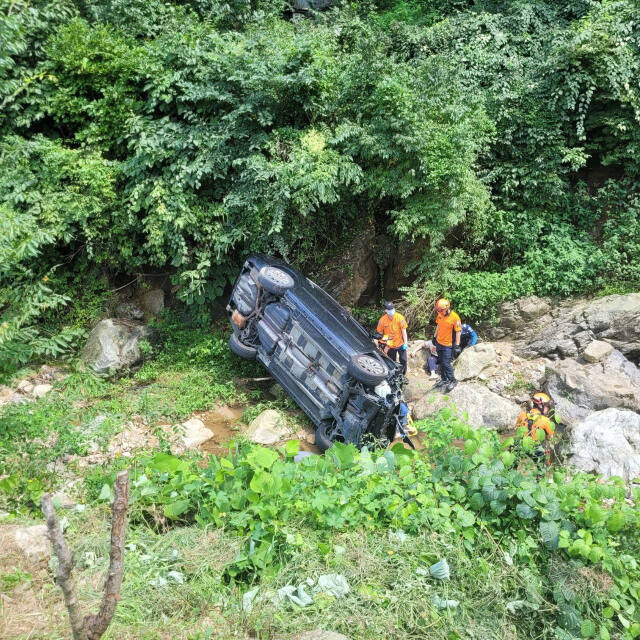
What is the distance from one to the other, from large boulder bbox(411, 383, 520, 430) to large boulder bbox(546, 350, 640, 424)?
641 mm

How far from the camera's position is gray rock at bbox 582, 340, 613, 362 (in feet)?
25.4

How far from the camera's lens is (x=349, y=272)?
31.0 ft

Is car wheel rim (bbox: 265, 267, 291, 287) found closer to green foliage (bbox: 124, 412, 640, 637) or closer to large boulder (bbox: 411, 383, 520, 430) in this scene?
large boulder (bbox: 411, 383, 520, 430)

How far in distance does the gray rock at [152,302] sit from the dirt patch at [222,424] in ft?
9.29

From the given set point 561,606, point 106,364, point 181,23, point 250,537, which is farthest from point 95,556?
point 181,23

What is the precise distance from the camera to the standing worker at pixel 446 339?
8172 millimetres

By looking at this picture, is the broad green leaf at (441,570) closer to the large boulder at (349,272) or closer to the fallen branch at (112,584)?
the fallen branch at (112,584)

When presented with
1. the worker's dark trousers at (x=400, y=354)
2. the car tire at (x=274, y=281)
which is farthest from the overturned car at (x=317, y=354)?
the worker's dark trousers at (x=400, y=354)

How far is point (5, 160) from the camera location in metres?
8.46

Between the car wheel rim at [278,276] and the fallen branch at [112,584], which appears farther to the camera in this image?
the car wheel rim at [278,276]

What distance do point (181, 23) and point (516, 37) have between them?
20.5ft

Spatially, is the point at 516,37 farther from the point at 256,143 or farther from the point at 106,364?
the point at 106,364

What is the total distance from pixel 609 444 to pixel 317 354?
347 cm

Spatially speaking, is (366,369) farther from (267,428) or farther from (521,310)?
(521,310)
